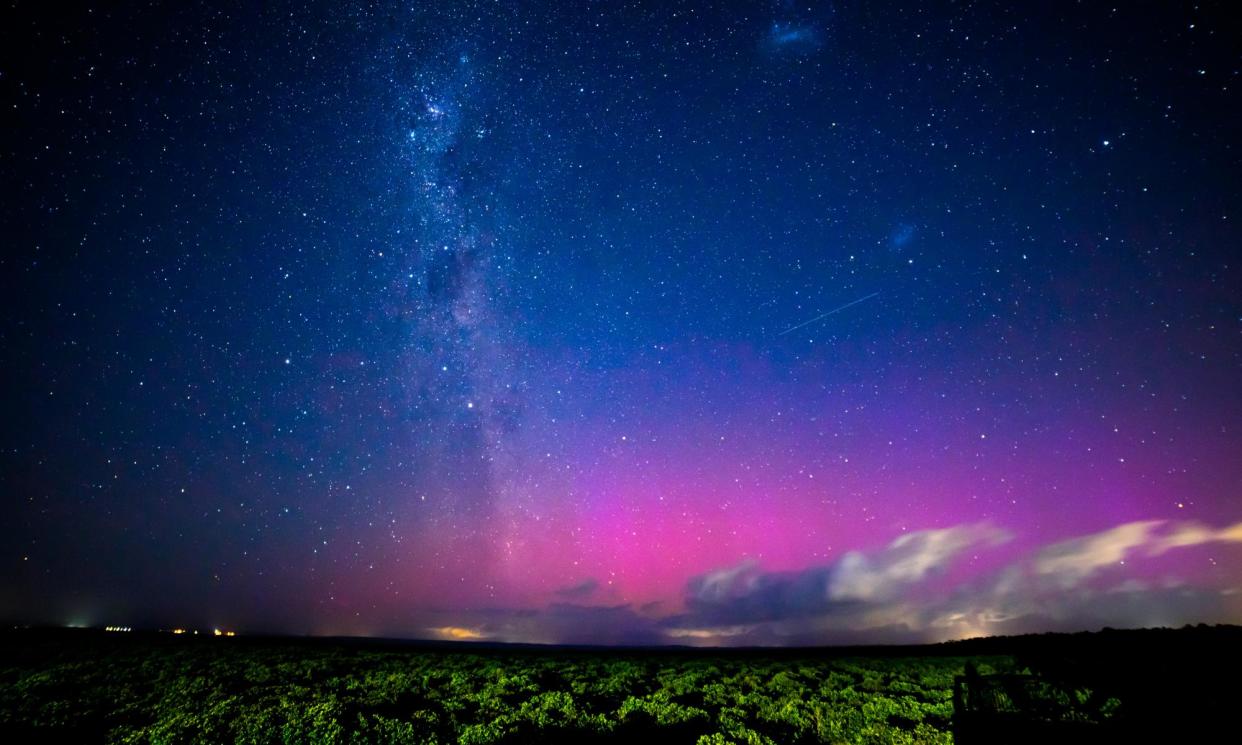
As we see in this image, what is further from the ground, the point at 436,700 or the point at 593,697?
the point at 436,700

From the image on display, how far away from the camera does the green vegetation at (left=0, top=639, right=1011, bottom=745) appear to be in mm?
12719

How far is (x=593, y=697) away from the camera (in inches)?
651

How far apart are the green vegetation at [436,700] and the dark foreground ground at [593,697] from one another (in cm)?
7

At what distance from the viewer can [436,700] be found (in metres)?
15.6

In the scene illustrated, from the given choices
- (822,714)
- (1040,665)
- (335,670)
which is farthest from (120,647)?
(1040,665)

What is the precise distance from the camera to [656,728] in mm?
13797

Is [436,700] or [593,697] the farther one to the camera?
[593,697]

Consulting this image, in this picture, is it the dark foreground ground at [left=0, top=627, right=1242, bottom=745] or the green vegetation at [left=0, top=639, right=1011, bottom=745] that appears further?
the green vegetation at [left=0, top=639, right=1011, bottom=745]

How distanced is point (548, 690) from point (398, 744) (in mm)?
6311

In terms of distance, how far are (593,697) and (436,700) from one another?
5177mm

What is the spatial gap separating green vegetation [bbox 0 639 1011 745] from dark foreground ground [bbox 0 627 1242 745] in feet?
0.22

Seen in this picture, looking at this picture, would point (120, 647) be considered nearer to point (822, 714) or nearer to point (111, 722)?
point (111, 722)

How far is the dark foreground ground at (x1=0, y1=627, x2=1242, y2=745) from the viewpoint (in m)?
5.73

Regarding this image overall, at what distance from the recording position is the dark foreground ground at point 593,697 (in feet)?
18.8
